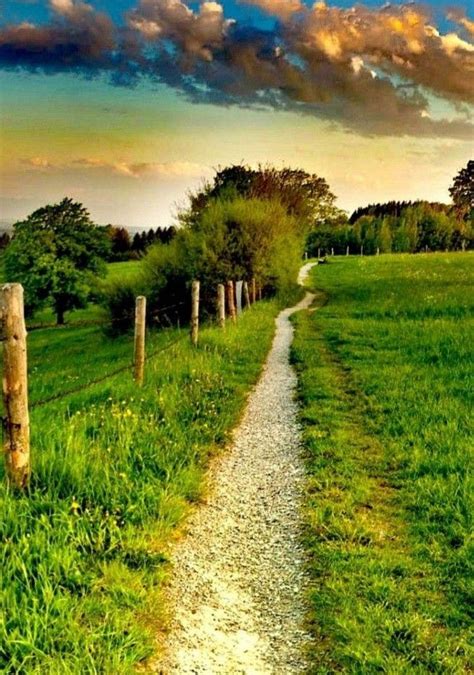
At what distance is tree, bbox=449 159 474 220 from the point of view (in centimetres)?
4356

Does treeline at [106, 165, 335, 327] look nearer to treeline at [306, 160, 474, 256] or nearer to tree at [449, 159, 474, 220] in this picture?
tree at [449, 159, 474, 220]

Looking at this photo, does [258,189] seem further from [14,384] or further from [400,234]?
[400,234]

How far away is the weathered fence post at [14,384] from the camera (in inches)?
186

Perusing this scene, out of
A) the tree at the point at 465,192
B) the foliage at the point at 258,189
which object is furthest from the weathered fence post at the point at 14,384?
the tree at the point at 465,192

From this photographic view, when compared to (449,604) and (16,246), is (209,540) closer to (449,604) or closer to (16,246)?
(449,604)

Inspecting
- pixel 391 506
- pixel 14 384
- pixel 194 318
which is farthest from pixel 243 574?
pixel 194 318

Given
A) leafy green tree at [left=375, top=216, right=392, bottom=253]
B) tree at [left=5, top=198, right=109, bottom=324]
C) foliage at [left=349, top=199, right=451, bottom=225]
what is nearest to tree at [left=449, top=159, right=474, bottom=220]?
tree at [left=5, top=198, right=109, bottom=324]

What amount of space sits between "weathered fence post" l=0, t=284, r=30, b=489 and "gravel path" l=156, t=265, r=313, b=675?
1.63 m

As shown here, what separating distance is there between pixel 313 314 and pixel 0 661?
70.7 ft

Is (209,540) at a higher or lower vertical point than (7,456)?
lower

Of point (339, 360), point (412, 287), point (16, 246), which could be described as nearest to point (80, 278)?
point (16, 246)

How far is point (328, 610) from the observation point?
153 inches

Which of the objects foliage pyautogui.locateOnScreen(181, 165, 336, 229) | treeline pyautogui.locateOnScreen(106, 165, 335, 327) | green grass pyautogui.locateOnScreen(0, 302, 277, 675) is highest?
foliage pyautogui.locateOnScreen(181, 165, 336, 229)

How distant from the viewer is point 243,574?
14.7 feet
